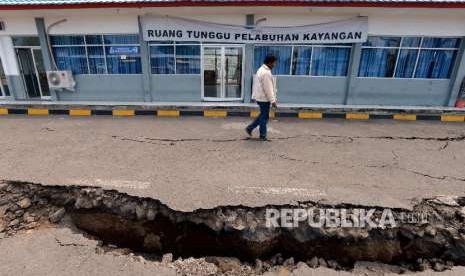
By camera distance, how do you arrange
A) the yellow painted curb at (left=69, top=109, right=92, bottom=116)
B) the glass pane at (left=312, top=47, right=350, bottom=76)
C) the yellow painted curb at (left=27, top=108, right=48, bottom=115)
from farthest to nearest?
1. the glass pane at (left=312, top=47, right=350, bottom=76)
2. the yellow painted curb at (left=27, top=108, right=48, bottom=115)
3. the yellow painted curb at (left=69, top=109, right=92, bottom=116)

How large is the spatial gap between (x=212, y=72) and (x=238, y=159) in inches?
231

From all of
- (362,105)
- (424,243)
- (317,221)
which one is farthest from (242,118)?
(424,243)

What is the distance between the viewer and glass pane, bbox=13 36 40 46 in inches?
443

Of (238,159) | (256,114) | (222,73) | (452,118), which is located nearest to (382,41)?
(452,118)

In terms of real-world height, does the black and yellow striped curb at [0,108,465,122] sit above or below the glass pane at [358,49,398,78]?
below

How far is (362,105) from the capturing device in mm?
11156

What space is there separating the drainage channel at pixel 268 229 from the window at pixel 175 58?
734 centimetres

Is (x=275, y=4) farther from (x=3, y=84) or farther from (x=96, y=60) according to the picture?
(x=3, y=84)

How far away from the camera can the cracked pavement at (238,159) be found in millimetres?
4949

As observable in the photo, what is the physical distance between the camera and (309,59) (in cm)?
1095

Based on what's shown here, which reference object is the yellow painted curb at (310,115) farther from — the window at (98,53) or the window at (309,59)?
the window at (98,53)

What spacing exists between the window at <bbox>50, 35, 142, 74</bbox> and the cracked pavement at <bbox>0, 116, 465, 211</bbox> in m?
2.98

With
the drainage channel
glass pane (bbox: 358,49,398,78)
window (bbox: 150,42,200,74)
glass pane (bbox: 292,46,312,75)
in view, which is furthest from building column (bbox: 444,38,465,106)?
window (bbox: 150,42,200,74)

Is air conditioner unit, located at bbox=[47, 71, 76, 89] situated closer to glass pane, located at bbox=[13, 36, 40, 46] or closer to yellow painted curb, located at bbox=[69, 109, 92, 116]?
glass pane, located at bbox=[13, 36, 40, 46]
